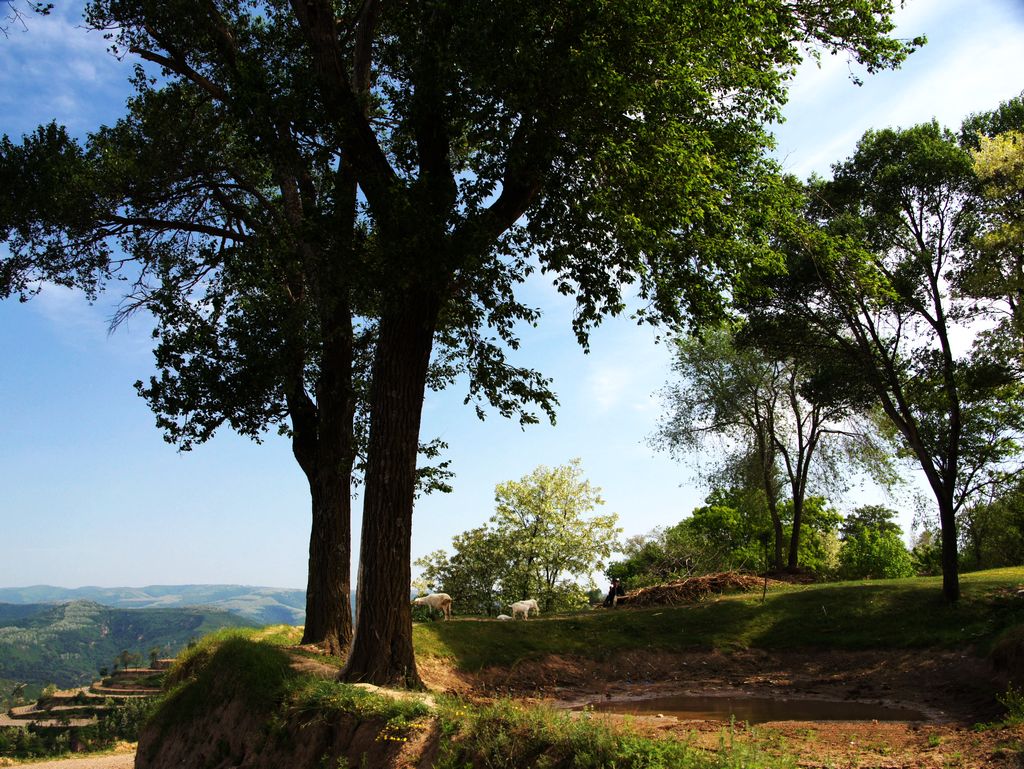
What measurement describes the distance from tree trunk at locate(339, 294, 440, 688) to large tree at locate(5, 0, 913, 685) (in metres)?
0.03

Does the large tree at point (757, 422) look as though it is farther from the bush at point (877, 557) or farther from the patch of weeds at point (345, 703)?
the patch of weeds at point (345, 703)

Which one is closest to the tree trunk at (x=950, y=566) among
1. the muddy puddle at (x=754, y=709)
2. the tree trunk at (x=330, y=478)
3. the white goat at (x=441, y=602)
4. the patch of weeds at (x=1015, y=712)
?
the muddy puddle at (x=754, y=709)

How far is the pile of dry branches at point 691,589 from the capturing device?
76.4ft

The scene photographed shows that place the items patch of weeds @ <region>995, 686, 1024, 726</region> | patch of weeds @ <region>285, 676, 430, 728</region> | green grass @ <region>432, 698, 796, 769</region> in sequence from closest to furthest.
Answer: green grass @ <region>432, 698, 796, 769</region>
patch of weeds @ <region>995, 686, 1024, 726</region>
patch of weeds @ <region>285, 676, 430, 728</region>

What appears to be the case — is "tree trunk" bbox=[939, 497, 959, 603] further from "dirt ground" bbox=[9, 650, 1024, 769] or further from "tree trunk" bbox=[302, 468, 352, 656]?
"tree trunk" bbox=[302, 468, 352, 656]

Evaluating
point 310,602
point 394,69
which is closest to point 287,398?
point 310,602

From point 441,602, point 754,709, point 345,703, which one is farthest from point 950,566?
point 345,703

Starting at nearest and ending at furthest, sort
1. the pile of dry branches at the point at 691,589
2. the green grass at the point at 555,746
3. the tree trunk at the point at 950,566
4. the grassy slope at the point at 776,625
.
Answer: the green grass at the point at 555,746, the grassy slope at the point at 776,625, the tree trunk at the point at 950,566, the pile of dry branches at the point at 691,589

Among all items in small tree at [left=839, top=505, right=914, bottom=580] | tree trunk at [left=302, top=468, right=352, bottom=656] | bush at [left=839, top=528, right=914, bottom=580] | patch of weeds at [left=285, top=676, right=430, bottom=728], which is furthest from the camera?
bush at [left=839, top=528, right=914, bottom=580]

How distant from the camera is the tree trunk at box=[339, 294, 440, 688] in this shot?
11.0m

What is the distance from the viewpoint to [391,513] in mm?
11234

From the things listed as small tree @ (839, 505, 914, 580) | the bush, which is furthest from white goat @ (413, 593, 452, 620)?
the bush

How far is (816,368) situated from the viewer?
24.6 metres

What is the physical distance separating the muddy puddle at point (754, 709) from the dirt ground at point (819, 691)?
0.46 metres
